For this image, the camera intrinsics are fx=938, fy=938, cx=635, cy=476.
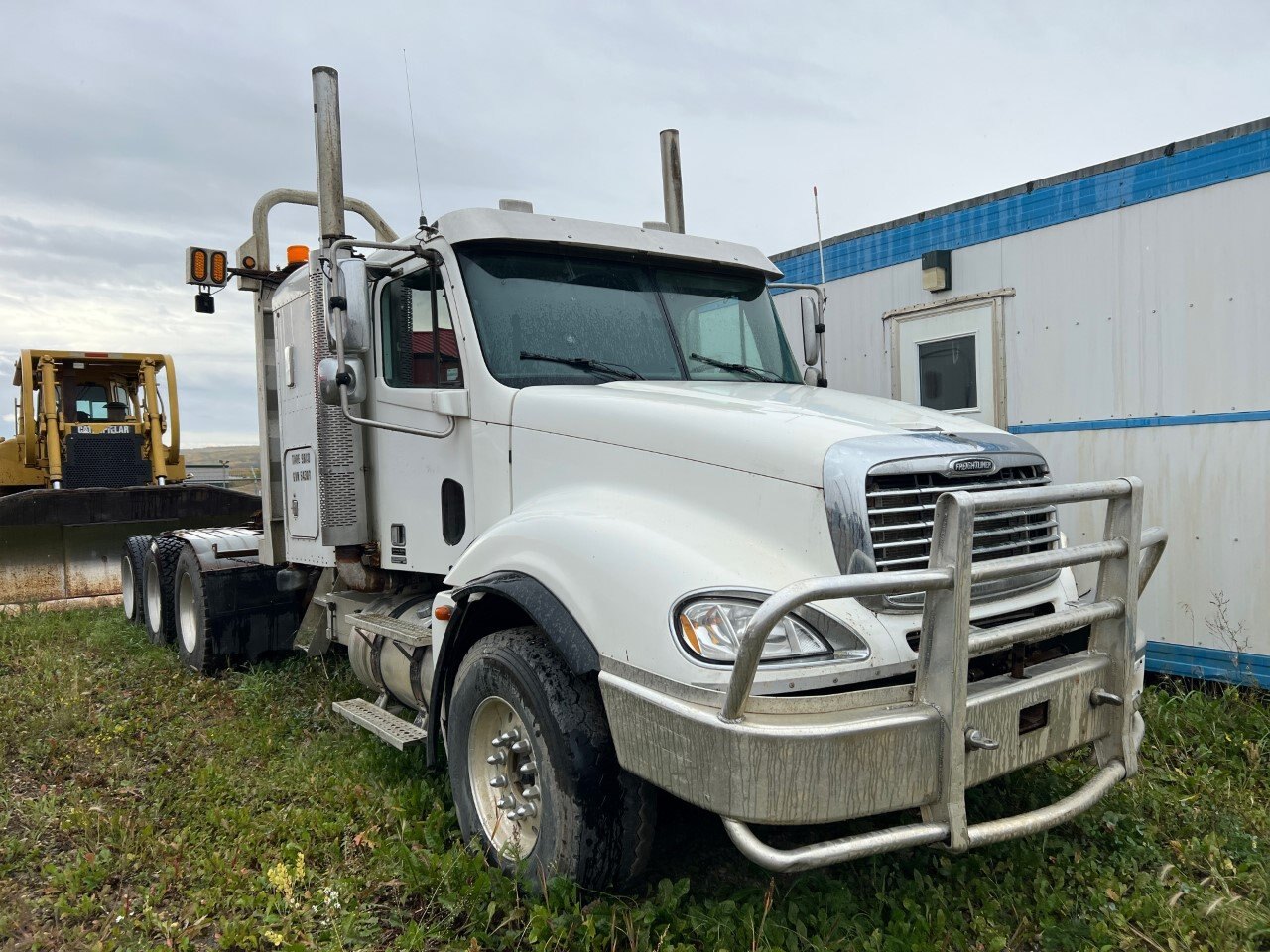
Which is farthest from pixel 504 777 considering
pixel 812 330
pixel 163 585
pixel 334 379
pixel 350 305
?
pixel 163 585

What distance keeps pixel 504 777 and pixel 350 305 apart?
7.11 feet

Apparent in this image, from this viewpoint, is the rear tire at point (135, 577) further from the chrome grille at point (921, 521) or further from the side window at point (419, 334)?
the chrome grille at point (921, 521)

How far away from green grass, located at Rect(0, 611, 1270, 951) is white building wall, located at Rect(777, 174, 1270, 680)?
0.72 meters

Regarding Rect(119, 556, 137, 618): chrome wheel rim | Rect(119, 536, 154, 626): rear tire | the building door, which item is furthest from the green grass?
Rect(119, 556, 137, 618): chrome wheel rim

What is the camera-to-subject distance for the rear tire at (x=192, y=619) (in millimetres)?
6684

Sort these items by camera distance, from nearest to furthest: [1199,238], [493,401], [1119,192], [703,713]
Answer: [703,713], [493,401], [1199,238], [1119,192]

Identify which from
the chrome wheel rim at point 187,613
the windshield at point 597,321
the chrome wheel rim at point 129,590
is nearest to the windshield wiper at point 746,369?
the windshield at point 597,321

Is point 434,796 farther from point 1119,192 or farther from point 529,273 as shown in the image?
point 1119,192

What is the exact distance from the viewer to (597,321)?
14.1ft

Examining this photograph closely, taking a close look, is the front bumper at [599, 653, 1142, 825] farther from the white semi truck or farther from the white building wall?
the white building wall

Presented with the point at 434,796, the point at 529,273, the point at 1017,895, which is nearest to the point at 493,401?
the point at 529,273

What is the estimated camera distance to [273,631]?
6918 millimetres

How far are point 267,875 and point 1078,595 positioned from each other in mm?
3322

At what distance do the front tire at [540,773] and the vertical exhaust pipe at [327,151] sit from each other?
2701 mm
